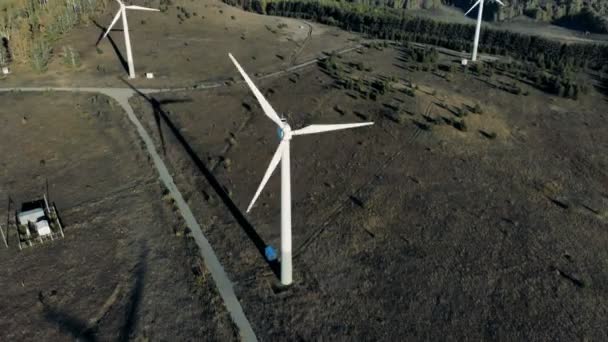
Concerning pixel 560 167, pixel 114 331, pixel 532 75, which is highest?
pixel 532 75

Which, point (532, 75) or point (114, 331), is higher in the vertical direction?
point (532, 75)

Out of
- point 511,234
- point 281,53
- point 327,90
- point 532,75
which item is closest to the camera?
point 511,234

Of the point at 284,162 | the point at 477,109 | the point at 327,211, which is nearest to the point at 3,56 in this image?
the point at 327,211

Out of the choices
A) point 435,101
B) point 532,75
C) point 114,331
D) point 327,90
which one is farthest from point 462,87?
point 114,331

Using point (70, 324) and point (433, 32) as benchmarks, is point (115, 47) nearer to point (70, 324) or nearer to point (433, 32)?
point (433, 32)

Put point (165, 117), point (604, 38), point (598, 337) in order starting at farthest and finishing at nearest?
point (604, 38) → point (165, 117) → point (598, 337)

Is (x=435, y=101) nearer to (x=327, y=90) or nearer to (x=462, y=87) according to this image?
(x=462, y=87)

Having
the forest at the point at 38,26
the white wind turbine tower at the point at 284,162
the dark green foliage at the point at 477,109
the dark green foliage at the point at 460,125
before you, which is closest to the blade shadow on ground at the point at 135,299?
the white wind turbine tower at the point at 284,162

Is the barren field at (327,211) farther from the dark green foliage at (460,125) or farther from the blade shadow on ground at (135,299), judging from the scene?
the dark green foliage at (460,125)
